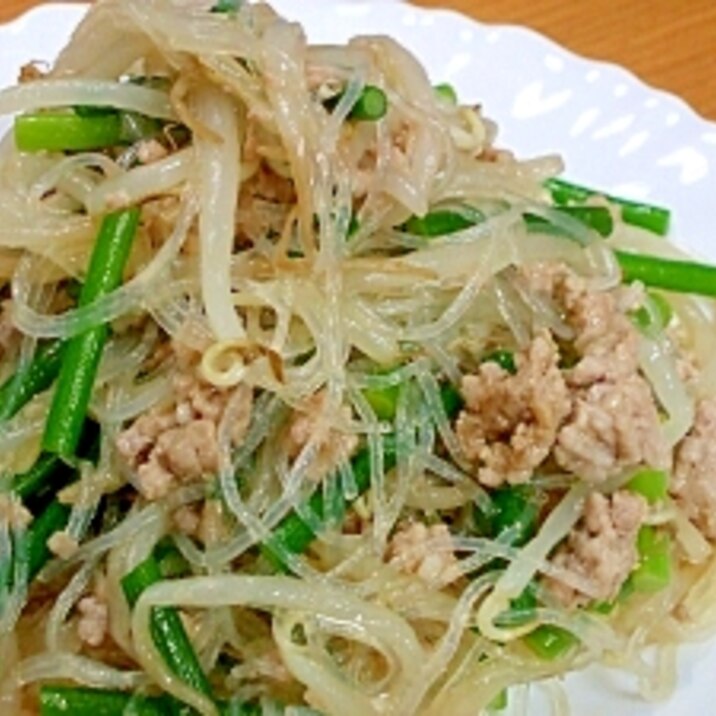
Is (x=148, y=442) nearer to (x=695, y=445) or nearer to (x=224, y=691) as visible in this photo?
(x=224, y=691)

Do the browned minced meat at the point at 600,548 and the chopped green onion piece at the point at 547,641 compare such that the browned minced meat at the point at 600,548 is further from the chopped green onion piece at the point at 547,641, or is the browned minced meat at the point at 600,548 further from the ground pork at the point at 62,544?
the ground pork at the point at 62,544

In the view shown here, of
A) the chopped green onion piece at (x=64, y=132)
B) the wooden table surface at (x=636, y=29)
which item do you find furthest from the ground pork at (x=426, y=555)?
the wooden table surface at (x=636, y=29)

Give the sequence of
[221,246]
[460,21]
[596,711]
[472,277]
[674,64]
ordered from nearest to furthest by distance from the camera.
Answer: [221,246] < [472,277] < [596,711] < [460,21] < [674,64]

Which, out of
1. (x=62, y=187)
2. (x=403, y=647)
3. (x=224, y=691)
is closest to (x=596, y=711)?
(x=403, y=647)

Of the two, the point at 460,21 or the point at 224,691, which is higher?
the point at 460,21

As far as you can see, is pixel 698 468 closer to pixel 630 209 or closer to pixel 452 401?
pixel 452 401
